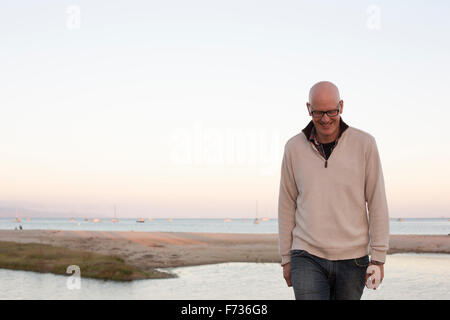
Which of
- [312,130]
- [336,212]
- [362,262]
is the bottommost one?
[362,262]

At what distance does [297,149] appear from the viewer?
15.1 ft

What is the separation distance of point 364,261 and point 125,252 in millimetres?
57971

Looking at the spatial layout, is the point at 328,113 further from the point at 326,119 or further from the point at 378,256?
the point at 378,256

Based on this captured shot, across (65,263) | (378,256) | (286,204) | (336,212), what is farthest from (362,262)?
(65,263)

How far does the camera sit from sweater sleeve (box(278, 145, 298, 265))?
460 cm

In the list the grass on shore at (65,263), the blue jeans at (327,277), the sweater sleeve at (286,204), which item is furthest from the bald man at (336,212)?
the grass on shore at (65,263)

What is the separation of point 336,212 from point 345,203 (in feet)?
0.39

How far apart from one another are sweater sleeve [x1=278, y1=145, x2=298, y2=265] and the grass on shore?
37446mm

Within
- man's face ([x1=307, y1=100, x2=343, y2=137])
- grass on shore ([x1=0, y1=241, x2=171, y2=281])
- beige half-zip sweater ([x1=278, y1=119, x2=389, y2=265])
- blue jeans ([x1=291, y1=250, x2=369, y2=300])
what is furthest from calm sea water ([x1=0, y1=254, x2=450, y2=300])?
man's face ([x1=307, y1=100, x2=343, y2=137])

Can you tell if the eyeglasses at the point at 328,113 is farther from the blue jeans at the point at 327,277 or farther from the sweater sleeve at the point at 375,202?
the blue jeans at the point at 327,277

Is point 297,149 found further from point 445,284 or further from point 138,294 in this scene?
point 445,284

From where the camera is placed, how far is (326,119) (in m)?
4.34

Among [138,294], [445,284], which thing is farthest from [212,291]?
[445,284]
